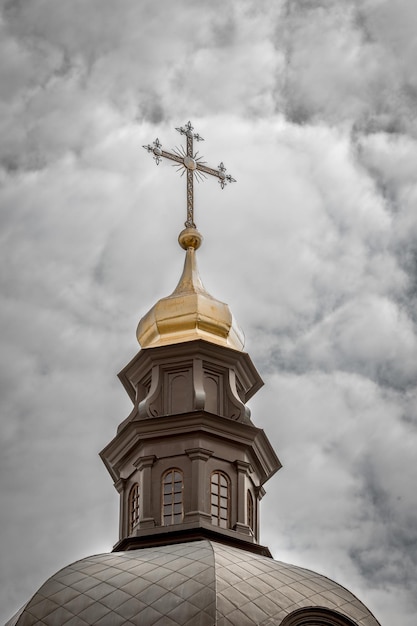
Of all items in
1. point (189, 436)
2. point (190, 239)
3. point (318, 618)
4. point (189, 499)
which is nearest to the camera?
point (318, 618)

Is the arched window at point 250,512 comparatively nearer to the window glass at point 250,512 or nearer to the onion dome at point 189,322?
the window glass at point 250,512

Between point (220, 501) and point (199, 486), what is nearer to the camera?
point (199, 486)

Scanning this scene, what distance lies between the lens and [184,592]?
37000 millimetres

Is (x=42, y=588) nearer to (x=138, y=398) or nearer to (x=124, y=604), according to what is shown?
(x=124, y=604)

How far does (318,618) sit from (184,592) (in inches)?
133

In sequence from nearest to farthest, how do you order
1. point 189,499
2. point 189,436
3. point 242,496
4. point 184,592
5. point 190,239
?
point 184,592 < point 189,499 < point 242,496 < point 189,436 < point 190,239

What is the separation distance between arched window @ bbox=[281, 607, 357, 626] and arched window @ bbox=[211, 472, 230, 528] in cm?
684

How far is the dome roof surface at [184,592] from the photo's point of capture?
3653 centimetres

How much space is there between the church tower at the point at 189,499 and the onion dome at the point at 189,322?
0.15ft

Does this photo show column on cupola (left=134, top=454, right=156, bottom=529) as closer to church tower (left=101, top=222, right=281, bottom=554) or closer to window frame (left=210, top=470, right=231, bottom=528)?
church tower (left=101, top=222, right=281, bottom=554)

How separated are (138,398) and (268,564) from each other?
10048mm

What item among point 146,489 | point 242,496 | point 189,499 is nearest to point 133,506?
point 146,489

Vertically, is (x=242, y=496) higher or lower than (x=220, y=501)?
higher

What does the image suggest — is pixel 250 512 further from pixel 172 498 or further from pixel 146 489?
pixel 146 489
